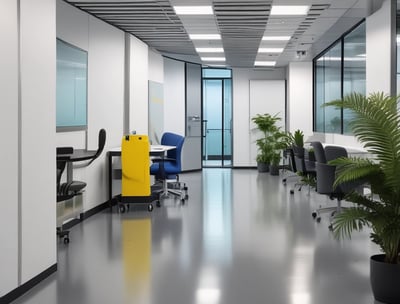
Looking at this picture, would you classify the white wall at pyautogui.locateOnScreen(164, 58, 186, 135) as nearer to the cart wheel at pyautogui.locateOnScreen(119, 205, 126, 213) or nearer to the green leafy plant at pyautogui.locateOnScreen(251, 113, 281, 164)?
the green leafy plant at pyautogui.locateOnScreen(251, 113, 281, 164)

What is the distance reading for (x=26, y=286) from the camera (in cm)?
429

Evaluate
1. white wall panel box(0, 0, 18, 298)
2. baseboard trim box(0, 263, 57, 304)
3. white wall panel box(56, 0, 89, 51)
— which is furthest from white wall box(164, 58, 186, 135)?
white wall panel box(0, 0, 18, 298)

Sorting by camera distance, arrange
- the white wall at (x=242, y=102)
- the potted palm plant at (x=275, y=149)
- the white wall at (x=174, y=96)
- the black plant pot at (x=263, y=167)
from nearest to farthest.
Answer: the white wall at (x=174, y=96) → the potted palm plant at (x=275, y=149) → the black plant pot at (x=263, y=167) → the white wall at (x=242, y=102)

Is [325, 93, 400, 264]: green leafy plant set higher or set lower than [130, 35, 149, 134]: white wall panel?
lower

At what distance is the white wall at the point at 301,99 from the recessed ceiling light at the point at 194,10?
753 cm

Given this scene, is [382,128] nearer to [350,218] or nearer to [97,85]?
[350,218]

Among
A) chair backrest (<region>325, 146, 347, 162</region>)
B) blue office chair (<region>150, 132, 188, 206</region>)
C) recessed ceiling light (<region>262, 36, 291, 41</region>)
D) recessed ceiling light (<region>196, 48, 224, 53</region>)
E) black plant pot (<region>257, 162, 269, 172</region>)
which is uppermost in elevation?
recessed ceiling light (<region>196, 48, 224, 53</region>)

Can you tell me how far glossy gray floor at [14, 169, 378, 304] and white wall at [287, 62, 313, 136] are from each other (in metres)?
6.90

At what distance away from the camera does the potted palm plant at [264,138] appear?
50.9 ft

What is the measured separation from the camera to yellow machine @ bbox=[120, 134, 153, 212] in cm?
841

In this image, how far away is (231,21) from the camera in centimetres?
901

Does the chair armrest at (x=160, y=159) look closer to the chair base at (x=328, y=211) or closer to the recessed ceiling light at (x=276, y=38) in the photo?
the chair base at (x=328, y=211)

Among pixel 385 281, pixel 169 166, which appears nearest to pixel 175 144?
pixel 169 166

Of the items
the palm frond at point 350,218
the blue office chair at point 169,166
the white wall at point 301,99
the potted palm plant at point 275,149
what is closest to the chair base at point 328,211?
the blue office chair at point 169,166
